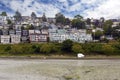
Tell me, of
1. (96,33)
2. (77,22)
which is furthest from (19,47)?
(77,22)

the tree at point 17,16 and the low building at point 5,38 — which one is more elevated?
the tree at point 17,16

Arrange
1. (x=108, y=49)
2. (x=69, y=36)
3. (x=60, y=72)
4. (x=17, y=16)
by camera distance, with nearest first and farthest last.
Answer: (x=60, y=72), (x=108, y=49), (x=69, y=36), (x=17, y=16)

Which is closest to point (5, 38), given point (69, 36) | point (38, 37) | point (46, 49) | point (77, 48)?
point (38, 37)

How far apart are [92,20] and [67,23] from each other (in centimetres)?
1403

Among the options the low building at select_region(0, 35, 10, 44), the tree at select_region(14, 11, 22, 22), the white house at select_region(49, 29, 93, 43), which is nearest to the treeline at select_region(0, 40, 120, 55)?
the low building at select_region(0, 35, 10, 44)

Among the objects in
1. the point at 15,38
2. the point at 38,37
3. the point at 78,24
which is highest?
the point at 78,24

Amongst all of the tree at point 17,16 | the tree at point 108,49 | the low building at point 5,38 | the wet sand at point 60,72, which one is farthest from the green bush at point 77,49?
the tree at point 17,16

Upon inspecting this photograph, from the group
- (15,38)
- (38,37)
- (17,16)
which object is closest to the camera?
(15,38)

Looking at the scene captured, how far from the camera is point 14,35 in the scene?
69312mm

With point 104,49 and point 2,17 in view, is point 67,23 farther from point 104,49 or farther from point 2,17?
point 104,49

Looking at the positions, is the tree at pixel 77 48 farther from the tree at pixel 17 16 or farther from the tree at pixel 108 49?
the tree at pixel 17 16

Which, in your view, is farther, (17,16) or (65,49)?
(17,16)

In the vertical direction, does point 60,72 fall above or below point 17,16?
below

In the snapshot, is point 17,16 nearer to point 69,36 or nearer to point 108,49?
point 69,36
